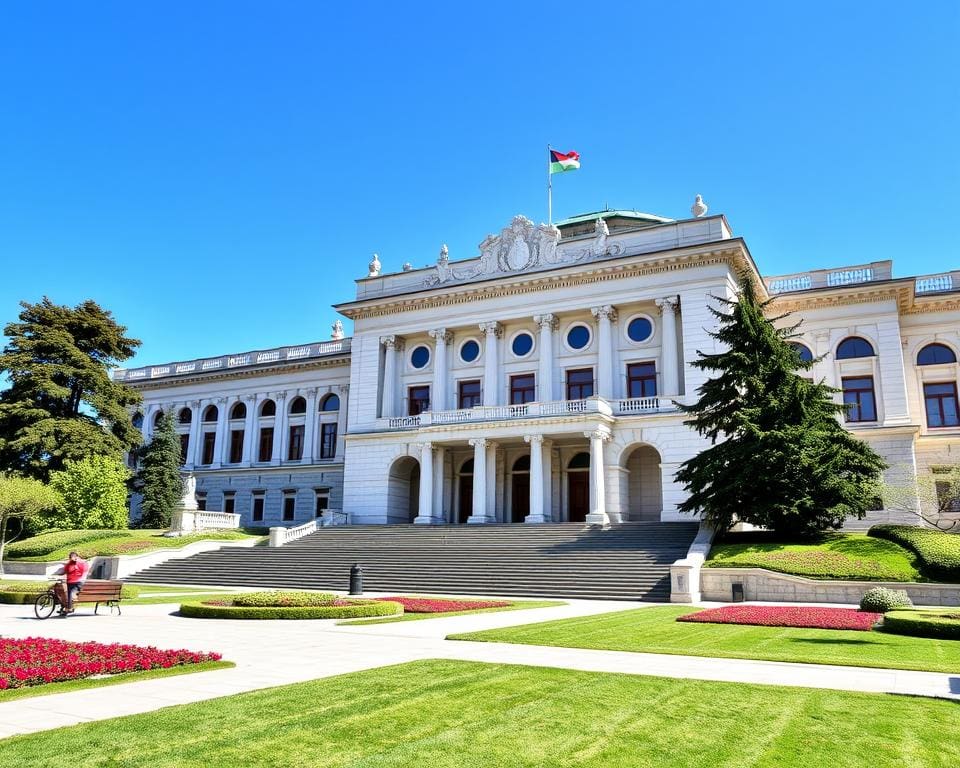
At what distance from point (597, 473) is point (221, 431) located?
117 feet

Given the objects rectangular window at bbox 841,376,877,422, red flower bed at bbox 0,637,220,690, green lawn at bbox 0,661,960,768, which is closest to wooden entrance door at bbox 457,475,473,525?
rectangular window at bbox 841,376,877,422

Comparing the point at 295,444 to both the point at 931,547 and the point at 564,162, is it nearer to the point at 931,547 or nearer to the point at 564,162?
the point at 564,162

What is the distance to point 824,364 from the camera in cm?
4234

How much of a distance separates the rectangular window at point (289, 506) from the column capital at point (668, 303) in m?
30.7

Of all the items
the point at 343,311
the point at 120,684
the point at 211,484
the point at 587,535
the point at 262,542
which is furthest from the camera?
the point at 211,484

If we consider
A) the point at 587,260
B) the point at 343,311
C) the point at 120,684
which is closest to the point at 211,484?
the point at 343,311

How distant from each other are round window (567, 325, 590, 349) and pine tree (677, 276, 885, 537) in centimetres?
1268

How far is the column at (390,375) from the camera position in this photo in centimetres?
4869

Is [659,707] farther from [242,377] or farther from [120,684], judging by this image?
[242,377]

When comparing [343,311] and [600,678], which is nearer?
[600,678]

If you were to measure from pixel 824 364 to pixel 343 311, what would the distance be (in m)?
29.8

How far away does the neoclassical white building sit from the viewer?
1571 inches

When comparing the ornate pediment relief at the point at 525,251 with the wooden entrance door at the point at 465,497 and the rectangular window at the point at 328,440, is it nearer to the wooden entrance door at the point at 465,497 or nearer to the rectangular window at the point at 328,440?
the wooden entrance door at the point at 465,497

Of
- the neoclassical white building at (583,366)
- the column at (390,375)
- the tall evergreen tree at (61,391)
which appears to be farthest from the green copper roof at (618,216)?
the tall evergreen tree at (61,391)
